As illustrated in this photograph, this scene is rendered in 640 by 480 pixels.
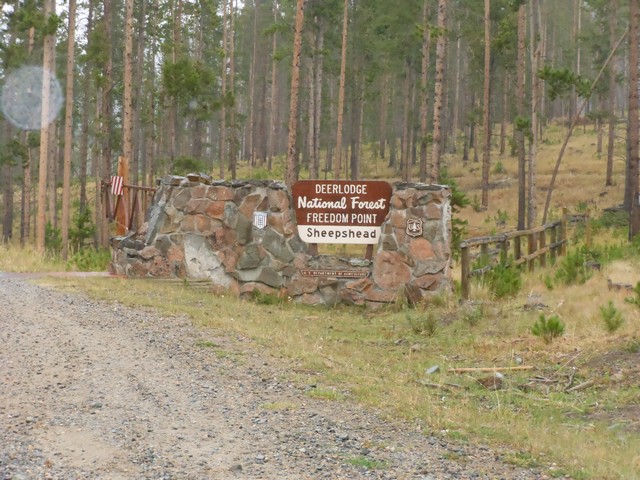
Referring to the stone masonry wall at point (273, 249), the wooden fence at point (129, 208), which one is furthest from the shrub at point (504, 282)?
the wooden fence at point (129, 208)

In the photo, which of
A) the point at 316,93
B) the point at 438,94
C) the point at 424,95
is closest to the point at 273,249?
the point at 438,94

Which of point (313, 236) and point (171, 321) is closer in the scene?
point (171, 321)

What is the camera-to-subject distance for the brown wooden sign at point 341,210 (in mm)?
14234

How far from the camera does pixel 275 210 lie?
47.4 feet

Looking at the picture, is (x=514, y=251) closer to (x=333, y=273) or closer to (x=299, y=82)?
(x=333, y=273)

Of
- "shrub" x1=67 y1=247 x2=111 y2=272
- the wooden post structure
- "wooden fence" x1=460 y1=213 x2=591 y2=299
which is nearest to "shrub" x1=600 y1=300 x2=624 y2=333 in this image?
"wooden fence" x1=460 y1=213 x2=591 y2=299

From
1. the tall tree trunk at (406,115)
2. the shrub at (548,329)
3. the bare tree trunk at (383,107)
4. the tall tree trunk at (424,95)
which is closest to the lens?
the shrub at (548,329)

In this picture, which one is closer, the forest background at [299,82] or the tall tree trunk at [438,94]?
the tall tree trunk at [438,94]

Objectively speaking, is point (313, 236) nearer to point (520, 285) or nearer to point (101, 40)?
point (520, 285)

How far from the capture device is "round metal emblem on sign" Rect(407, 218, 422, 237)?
45.5 feet

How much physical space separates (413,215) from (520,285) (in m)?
2.23

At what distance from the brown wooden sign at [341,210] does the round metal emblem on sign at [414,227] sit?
1.89ft

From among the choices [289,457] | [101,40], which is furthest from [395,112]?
[289,457]

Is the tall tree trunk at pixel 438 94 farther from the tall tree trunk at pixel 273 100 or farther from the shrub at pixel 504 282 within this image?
the tall tree trunk at pixel 273 100
